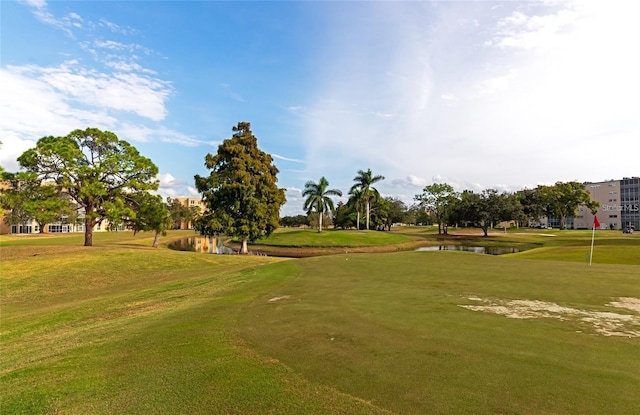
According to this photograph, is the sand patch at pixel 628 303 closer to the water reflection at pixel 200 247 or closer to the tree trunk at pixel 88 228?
the tree trunk at pixel 88 228

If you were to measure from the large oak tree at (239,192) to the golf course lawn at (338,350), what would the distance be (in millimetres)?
27151

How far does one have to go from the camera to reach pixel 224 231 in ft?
146

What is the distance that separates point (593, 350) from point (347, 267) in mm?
17217

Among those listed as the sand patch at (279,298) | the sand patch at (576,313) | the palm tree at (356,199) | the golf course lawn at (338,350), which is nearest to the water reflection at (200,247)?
the palm tree at (356,199)

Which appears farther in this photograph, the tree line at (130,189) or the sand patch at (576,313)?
the tree line at (130,189)

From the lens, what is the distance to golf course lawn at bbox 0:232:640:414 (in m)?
5.43

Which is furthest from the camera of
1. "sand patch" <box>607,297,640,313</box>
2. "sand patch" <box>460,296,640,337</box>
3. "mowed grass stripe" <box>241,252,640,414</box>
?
"sand patch" <box>607,297,640,313</box>

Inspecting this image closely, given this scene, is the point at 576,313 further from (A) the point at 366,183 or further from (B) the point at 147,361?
(A) the point at 366,183

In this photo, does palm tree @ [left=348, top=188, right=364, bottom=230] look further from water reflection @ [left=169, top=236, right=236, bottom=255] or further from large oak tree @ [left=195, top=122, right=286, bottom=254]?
large oak tree @ [left=195, top=122, right=286, bottom=254]

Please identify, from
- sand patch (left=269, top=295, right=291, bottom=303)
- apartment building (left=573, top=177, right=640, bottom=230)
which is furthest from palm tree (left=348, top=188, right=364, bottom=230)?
apartment building (left=573, top=177, right=640, bottom=230)

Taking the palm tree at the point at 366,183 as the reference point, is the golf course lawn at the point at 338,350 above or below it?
below

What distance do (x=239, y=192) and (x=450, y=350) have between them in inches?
1536

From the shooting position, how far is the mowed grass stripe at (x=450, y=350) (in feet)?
17.5

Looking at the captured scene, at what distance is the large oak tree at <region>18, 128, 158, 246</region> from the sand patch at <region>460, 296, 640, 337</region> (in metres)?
35.3
